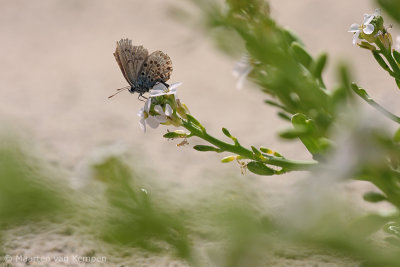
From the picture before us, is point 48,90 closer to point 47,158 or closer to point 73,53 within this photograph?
point 73,53

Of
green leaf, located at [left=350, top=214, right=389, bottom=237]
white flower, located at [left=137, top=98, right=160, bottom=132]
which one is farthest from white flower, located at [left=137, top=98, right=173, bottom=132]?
green leaf, located at [left=350, top=214, right=389, bottom=237]

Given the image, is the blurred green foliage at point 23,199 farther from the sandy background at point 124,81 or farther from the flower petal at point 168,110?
the sandy background at point 124,81

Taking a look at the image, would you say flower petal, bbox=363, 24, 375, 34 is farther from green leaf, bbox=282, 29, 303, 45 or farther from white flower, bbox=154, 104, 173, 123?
white flower, bbox=154, 104, 173, 123

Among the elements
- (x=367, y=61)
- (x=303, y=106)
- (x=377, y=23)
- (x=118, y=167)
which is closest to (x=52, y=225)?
(x=118, y=167)

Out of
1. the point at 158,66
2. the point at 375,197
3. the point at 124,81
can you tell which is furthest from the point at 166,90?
the point at 124,81

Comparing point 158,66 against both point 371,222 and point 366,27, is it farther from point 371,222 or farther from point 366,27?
point 371,222

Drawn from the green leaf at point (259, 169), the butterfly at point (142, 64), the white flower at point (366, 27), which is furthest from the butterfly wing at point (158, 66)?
the white flower at point (366, 27)

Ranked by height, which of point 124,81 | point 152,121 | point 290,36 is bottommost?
point 152,121
